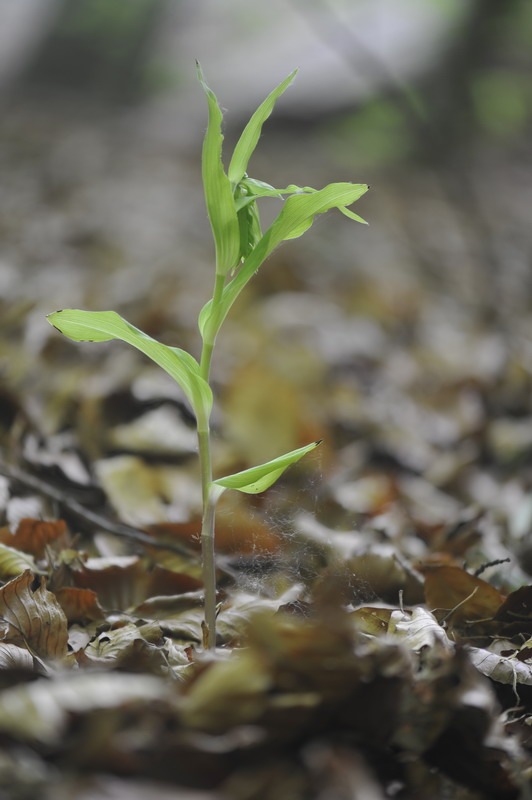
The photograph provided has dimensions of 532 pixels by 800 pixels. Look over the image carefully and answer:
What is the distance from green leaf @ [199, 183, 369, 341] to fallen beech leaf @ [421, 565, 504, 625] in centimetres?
57

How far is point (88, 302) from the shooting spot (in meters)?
2.40

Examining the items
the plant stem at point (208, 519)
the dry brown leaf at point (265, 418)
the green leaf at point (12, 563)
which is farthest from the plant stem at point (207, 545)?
the dry brown leaf at point (265, 418)

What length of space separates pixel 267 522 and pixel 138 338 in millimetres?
435

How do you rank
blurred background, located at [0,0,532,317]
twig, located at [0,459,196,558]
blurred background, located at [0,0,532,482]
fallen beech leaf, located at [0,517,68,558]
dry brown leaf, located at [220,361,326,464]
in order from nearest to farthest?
fallen beech leaf, located at [0,517,68,558]
twig, located at [0,459,196,558]
dry brown leaf, located at [220,361,326,464]
blurred background, located at [0,0,532,482]
blurred background, located at [0,0,532,317]

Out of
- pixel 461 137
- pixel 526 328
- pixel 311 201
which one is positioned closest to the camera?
pixel 311 201

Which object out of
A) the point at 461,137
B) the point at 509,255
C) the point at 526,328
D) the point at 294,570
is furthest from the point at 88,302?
the point at 461,137

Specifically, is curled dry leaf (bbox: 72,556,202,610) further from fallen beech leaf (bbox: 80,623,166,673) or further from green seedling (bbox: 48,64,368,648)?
green seedling (bbox: 48,64,368,648)

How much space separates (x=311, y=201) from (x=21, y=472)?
2.72 feet

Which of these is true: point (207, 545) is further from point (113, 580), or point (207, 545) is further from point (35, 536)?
point (35, 536)

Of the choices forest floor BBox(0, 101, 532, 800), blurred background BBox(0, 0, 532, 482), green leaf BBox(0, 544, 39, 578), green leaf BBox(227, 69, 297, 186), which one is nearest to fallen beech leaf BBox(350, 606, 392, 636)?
→ forest floor BBox(0, 101, 532, 800)

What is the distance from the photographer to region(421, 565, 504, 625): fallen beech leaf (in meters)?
1.08

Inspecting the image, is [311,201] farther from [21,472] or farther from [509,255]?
[509,255]

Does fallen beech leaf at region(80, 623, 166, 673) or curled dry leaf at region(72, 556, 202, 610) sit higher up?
fallen beech leaf at region(80, 623, 166, 673)

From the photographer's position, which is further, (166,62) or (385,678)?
(166,62)
